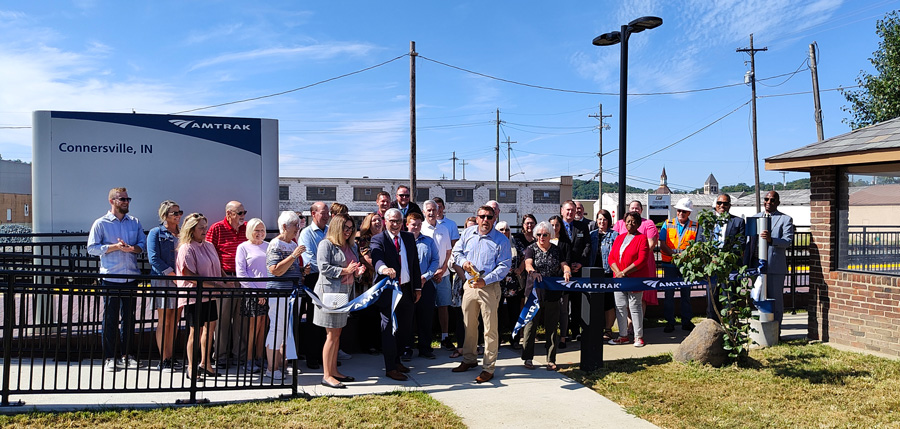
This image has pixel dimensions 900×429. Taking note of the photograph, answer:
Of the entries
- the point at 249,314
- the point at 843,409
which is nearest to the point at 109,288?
the point at 249,314

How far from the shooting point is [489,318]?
641 cm

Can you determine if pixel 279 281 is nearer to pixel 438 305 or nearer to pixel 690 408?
pixel 438 305

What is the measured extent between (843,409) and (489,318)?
10.8 ft

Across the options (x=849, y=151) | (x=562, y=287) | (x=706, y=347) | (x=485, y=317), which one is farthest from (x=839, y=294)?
(x=485, y=317)

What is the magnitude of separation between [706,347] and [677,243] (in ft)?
7.44

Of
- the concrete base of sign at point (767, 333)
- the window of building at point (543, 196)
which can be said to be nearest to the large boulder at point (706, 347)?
the concrete base of sign at point (767, 333)

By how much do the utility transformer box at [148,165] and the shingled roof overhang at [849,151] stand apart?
7.34 metres

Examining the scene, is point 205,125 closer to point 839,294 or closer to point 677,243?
point 677,243

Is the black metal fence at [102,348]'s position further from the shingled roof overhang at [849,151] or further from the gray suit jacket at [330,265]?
the shingled roof overhang at [849,151]

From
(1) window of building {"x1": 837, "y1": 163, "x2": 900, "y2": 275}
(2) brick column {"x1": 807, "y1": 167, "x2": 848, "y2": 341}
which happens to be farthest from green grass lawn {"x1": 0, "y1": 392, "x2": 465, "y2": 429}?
(1) window of building {"x1": 837, "y1": 163, "x2": 900, "y2": 275}

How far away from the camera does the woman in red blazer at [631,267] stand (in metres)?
7.93

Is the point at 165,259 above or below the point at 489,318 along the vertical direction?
above

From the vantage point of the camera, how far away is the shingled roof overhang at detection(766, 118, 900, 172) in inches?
280

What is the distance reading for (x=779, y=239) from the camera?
8148mm
